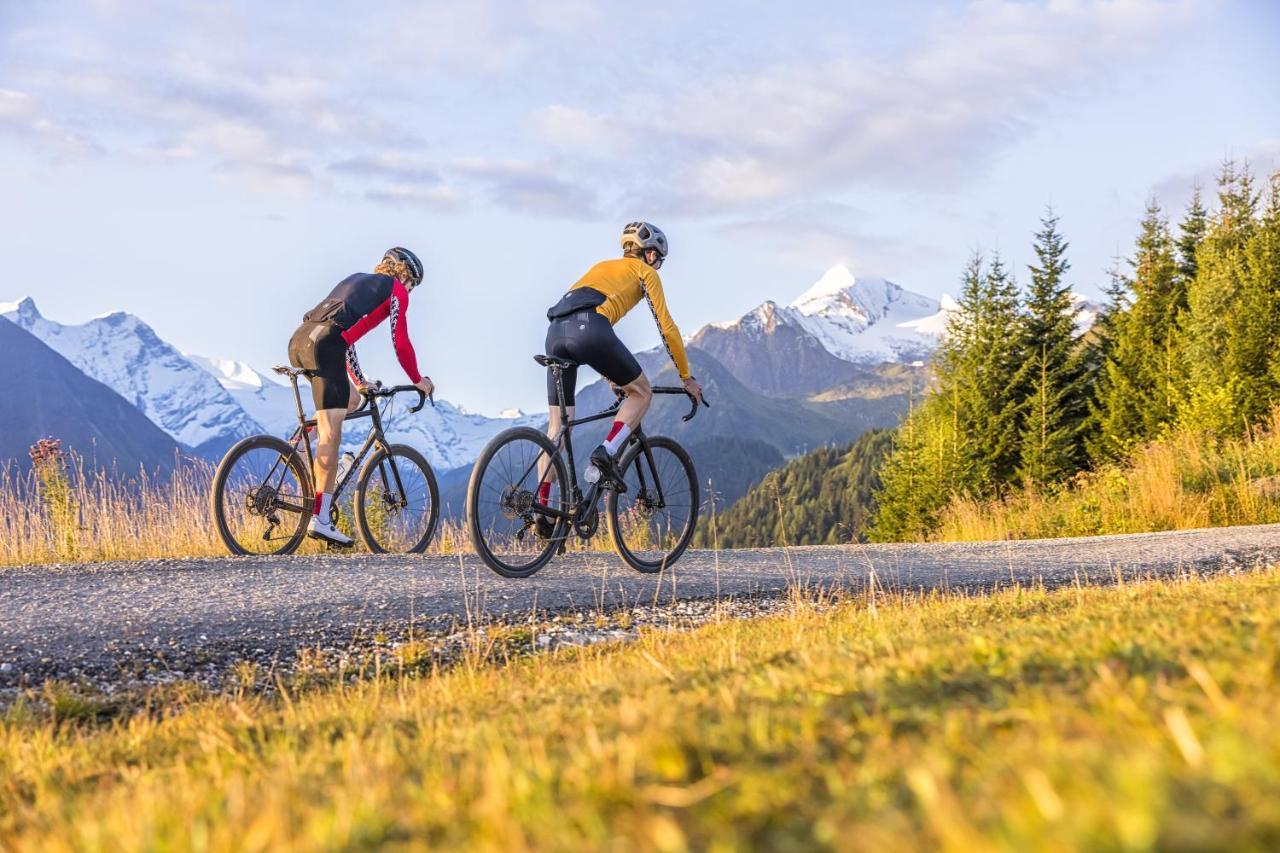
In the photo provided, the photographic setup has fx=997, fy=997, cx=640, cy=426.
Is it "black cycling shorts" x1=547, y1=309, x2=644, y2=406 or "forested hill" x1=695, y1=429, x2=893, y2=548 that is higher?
"black cycling shorts" x1=547, y1=309, x2=644, y2=406

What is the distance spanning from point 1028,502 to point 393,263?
1310 centimetres

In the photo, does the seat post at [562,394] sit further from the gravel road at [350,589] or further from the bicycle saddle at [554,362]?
the gravel road at [350,589]

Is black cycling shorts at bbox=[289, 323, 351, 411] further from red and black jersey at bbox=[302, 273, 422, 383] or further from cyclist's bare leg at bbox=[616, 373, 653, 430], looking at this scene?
cyclist's bare leg at bbox=[616, 373, 653, 430]

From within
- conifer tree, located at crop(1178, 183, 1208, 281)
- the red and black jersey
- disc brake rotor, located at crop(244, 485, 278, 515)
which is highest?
conifer tree, located at crop(1178, 183, 1208, 281)

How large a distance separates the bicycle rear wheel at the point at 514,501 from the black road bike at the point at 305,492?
1.79 meters

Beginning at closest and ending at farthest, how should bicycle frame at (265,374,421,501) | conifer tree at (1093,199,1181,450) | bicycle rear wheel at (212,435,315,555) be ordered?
bicycle rear wheel at (212,435,315,555)
bicycle frame at (265,374,421,501)
conifer tree at (1093,199,1181,450)

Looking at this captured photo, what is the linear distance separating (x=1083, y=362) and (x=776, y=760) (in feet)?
121

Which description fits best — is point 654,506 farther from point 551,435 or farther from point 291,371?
point 291,371

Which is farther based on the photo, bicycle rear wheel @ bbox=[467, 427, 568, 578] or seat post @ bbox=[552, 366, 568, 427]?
seat post @ bbox=[552, 366, 568, 427]

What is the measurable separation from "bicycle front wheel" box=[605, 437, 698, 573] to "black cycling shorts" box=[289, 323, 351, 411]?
252 centimetres

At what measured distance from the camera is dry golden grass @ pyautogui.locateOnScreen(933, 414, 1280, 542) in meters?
13.8

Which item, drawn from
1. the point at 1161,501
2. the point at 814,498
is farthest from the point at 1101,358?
the point at 814,498

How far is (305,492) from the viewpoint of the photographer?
333 inches

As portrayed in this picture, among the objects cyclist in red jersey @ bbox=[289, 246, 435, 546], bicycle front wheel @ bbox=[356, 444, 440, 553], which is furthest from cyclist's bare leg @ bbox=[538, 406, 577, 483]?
bicycle front wheel @ bbox=[356, 444, 440, 553]
